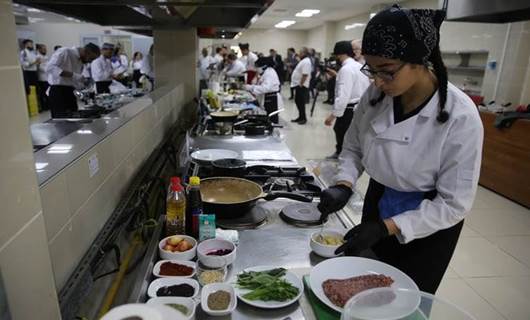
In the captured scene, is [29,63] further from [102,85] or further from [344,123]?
[344,123]

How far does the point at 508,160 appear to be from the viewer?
4.05 metres

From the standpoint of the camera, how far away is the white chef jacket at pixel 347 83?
4656 millimetres

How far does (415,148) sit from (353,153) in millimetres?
399

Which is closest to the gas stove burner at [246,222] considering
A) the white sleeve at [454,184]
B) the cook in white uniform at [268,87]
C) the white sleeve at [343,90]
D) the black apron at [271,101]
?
the white sleeve at [454,184]

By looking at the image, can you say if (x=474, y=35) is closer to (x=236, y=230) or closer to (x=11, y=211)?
(x=236, y=230)

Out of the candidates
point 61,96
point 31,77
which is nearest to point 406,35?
point 61,96

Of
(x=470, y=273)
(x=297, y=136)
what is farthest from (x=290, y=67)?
(x=470, y=273)

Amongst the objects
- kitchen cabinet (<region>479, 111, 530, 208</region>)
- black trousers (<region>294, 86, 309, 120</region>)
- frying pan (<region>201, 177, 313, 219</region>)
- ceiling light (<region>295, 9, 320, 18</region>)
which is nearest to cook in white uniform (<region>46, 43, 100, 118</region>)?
frying pan (<region>201, 177, 313, 219</region>)

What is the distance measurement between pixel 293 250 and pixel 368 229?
0.93 ft

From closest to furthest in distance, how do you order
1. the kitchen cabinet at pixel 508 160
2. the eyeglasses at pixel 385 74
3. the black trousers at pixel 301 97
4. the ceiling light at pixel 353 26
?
the eyeglasses at pixel 385 74, the kitchen cabinet at pixel 508 160, the black trousers at pixel 301 97, the ceiling light at pixel 353 26

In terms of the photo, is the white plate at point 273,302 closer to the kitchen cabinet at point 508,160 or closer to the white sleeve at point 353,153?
the white sleeve at point 353,153

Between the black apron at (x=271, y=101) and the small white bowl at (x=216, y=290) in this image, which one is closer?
the small white bowl at (x=216, y=290)

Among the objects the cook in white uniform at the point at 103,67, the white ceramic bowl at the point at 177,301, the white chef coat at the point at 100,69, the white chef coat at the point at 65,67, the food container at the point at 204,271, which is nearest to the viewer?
the white ceramic bowl at the point at 177,301

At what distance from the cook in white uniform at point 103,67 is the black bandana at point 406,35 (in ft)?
21.4
